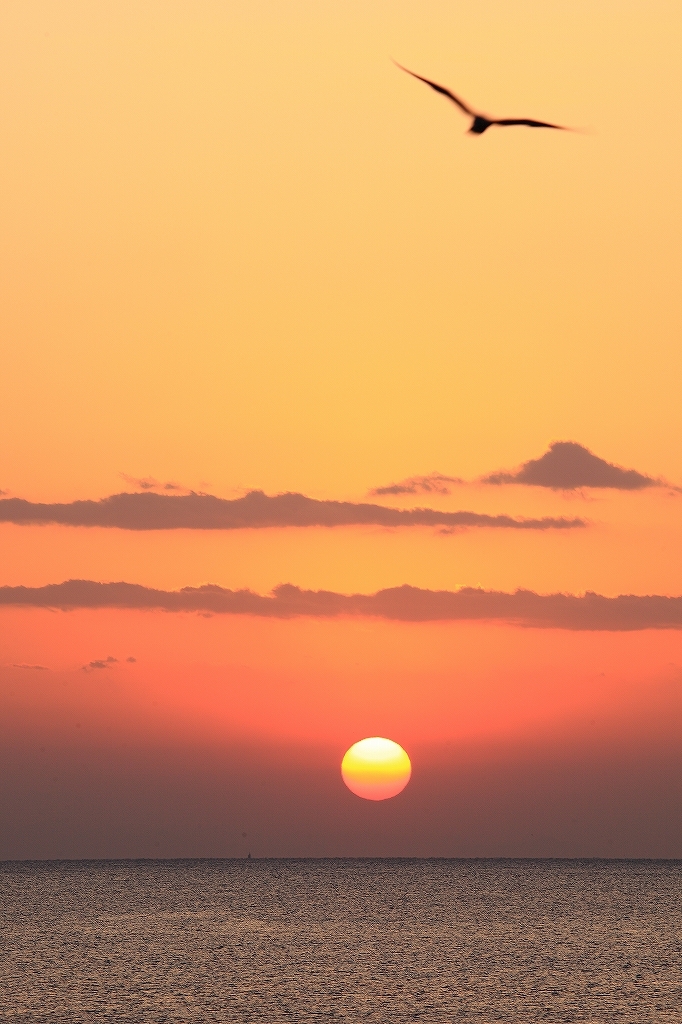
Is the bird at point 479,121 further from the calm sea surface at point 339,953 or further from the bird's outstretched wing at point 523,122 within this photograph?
the calm sea surface at point 339,953

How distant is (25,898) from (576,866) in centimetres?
9336

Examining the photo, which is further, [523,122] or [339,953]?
[339,953]

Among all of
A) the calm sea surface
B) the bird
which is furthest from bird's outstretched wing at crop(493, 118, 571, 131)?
the calm sea surface

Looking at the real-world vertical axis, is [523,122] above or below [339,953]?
above

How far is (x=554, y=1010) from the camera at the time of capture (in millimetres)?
49594

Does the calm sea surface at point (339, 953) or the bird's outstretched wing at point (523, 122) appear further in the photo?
the calm sea surface at point (339, 953)

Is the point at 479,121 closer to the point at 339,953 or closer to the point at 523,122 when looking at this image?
the point at 523,122

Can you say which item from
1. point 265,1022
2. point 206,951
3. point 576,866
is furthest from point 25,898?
point 576,866

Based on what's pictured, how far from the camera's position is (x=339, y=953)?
221 feet

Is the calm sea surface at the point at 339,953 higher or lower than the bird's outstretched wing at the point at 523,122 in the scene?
lower

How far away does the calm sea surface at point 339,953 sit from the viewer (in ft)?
165

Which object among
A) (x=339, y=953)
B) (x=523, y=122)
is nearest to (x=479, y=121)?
(x=523, y=122)

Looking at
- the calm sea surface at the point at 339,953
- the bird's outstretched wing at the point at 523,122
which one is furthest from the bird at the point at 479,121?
the calm sea surface at the point at 339,953

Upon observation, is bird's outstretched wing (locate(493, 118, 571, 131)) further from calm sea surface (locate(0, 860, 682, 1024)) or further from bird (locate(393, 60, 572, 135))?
calm sea surface (locate(0, 860, 682, 1024))
